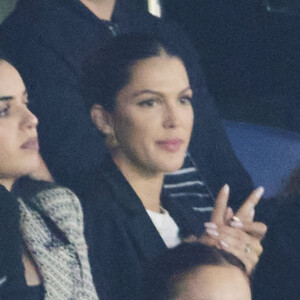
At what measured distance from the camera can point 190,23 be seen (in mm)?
1725

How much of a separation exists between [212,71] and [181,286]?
3.44ft

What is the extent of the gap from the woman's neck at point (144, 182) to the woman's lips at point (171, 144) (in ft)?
0.17

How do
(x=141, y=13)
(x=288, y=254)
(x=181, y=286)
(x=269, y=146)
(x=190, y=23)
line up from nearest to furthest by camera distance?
1. (x=181, y=286)
2. (x=288, y=254)
3. (x=141, y=13)
4. (x=269, y=146)
5. (x=190, y=23)

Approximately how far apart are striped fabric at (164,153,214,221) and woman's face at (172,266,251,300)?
15.1 inches

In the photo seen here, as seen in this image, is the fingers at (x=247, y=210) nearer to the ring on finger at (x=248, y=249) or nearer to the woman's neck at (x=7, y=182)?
the ring on finger at (x=248, y=249)

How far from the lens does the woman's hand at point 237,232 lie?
1.08m

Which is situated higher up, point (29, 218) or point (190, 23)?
point (190, 23)

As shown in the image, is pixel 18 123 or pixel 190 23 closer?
pixel 18 123

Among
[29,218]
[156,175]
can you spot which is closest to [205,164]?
[156,175]

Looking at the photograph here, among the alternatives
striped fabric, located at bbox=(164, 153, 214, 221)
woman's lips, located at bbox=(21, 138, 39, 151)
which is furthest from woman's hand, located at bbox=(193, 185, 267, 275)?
woman's lips, located at bbox=(21, 138, 39, 151)

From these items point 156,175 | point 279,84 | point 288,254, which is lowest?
point 288,254

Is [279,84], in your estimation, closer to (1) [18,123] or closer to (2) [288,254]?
(2) [288,254]

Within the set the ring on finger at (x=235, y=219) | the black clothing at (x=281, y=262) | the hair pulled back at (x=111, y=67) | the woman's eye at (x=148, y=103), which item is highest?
the hair pulled back at (x=111, y=67)

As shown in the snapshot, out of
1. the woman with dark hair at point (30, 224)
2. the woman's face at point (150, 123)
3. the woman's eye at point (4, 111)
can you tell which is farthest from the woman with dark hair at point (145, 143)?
the woman's eye at point (4, 111)
